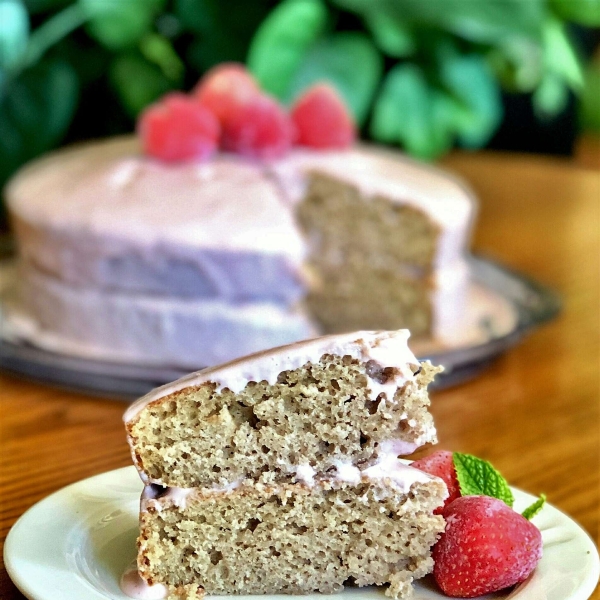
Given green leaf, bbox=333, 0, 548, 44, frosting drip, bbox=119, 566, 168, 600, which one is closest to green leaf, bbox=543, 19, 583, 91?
green leaf, bbox=333, 0, 548, 44

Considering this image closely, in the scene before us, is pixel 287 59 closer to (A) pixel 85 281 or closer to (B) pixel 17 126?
(B) pixel 17 126

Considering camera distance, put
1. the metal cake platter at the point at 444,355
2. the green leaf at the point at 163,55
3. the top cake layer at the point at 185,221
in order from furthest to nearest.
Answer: the green leaf at the point at 163,55, the top cake layer at the point at 185,221, the metal cake platter at the point at 444,355

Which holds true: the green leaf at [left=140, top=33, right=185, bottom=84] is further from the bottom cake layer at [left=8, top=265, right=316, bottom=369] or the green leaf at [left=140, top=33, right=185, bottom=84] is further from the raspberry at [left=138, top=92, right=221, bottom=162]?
the bottom cake layer at [left=8, top=265, right=316, bottom=369]

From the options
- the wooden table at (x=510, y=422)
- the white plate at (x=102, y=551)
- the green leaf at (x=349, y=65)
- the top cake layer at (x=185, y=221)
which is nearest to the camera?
the white plate at (x=102, y=551)

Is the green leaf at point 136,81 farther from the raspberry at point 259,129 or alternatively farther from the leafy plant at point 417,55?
the raspberry at point 259,129

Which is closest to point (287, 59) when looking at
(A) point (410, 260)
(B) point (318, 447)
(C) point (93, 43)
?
(C) point (93, 43)

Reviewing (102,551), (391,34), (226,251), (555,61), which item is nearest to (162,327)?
(226,251)

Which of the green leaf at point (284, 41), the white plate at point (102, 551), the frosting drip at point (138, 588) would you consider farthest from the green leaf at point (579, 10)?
the frosting drip at point (138, 588)

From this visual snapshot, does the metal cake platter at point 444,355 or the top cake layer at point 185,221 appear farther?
the top cake layer at point 185,221
